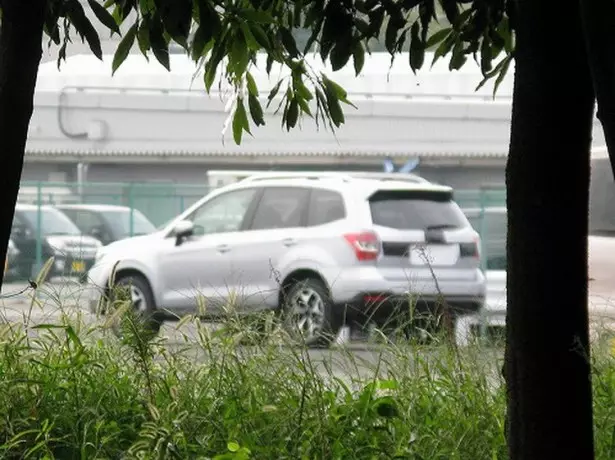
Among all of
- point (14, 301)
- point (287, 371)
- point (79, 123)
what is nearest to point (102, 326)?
point (287, 371)

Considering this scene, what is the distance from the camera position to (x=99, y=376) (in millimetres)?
4910

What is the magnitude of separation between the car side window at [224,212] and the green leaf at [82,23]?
401 inches

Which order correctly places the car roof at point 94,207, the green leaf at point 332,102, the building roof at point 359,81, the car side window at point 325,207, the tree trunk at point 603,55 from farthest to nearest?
the building roof at point 359,81 < the car roof at point 94,207 < the car side window at point 325,207 < the green leaf at point 332,102 < the tree trunk at point 603,55

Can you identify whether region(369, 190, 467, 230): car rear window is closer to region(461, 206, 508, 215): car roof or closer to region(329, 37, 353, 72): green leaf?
region(461, 206, 508, 215): car roof

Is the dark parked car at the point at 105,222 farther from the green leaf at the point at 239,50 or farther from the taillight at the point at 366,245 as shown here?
the green leaf at the point at 239,50

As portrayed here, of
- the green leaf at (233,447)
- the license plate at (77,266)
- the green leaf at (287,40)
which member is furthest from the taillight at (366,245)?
the green leaf at (233,447)

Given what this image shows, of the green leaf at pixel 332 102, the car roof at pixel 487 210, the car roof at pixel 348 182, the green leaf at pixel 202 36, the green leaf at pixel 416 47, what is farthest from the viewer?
the car roof at pixel 487 210

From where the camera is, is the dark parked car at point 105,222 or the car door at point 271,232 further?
the dark parked car at point 105,222

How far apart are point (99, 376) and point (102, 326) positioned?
29 cm

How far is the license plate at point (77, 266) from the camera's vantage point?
5.95 m

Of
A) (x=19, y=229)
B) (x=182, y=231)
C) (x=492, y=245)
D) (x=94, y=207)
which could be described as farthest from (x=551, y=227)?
(x=94, y=207)

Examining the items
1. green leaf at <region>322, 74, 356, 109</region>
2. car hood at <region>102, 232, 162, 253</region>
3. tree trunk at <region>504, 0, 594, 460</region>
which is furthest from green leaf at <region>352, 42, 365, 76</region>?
car hood at <region>102, 232, 162, 253</region>

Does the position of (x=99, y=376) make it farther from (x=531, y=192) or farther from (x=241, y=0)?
(x=531, y=192)

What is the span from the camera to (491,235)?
19.6 m
